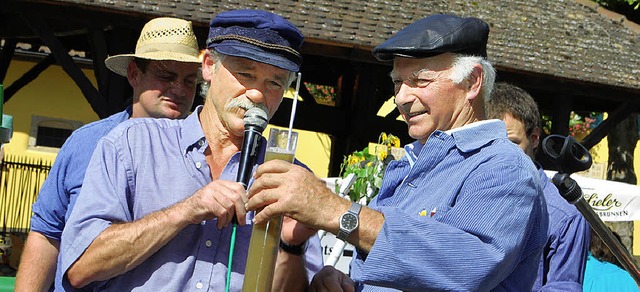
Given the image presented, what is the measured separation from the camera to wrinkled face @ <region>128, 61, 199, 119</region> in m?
3.98

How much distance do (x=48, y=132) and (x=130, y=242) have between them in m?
20.7

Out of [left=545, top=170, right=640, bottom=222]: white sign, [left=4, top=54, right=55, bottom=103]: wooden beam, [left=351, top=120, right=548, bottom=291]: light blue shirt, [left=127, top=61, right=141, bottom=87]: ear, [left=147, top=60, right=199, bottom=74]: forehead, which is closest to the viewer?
[left=351, top=120, right=548, bottom=291]: light blue shirt

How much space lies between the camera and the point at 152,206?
256 cm

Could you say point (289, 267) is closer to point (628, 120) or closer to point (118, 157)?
point (118, 157)

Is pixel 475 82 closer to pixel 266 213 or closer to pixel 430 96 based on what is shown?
pixel 430 96

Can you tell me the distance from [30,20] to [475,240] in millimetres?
10657

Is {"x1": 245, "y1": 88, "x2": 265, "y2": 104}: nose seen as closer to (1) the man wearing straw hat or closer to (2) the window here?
(1) the man wearing straw hat

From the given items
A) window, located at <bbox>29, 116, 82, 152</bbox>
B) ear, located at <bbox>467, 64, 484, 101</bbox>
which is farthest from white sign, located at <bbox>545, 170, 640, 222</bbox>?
window, located at <bbox>29, 116, 82, 152</bbox>

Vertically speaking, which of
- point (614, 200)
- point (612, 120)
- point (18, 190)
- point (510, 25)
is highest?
point (510, 25)

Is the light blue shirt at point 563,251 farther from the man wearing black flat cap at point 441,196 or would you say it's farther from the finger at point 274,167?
the finger at point 274,167

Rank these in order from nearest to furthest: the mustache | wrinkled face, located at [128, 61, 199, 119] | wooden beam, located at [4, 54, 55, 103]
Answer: the mustache → wrinkled face, located at [128, 61, 199, 119] → wooden beam, located at [4, 54, 55, 103]

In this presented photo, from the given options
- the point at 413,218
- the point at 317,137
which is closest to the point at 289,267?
the point at 413,218

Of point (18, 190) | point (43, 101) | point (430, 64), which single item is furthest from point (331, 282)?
point (43, 101)

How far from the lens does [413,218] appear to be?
2.17 meters
